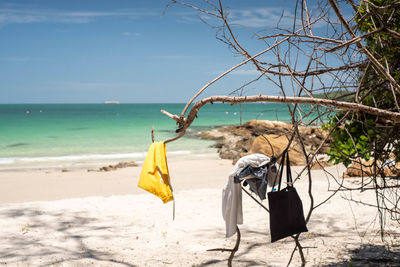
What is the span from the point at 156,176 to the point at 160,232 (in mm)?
2611

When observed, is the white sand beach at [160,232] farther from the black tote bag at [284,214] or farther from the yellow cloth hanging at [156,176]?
the yellow cloth hanging at [156,176]

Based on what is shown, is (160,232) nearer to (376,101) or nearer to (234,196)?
(234,196)

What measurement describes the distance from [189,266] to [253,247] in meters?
0.98

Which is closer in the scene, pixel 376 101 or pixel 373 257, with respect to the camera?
pixel 376 101

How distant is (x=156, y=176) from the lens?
3.37m

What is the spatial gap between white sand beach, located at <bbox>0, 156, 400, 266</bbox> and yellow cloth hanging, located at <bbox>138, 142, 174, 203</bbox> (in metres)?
1.57

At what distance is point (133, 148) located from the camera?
71.6 feet

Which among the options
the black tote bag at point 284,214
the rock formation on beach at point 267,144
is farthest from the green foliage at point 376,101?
the rock formation on beach at point 267,144

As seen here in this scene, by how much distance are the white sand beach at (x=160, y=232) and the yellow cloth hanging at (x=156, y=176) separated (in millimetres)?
1568

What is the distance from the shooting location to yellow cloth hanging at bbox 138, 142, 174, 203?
336cm

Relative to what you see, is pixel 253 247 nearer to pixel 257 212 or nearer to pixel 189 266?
pixel 189 266

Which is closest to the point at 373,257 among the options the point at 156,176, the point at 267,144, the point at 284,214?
the point at 284,214

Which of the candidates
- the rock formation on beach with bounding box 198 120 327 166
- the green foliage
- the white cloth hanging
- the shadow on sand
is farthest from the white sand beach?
the rock formation on beach with bounding box 198 120 327 166

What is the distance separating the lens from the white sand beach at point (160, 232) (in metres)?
4.66
